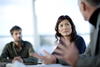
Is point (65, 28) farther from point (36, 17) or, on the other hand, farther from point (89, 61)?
point (36, 17)

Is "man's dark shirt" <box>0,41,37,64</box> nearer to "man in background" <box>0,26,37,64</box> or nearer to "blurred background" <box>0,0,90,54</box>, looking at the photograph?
"man in background" <box>0,26,37,64</box>

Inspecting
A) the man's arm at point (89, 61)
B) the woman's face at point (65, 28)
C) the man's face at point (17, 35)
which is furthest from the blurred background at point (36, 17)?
the man's arm at point (89, 61)

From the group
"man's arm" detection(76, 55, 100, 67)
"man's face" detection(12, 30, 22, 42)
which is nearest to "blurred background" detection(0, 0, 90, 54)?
"man's face" detection(12, 30, 22, 42)

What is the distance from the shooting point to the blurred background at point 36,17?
559 centimetres

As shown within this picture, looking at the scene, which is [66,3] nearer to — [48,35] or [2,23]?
[48,35]

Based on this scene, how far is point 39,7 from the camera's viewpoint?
226 inches

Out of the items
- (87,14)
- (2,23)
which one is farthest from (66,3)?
(87,14)

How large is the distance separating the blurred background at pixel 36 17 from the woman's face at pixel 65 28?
8.32 ft

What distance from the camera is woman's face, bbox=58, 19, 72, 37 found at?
295cm

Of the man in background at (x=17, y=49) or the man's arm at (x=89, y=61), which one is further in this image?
the man in background at (x=17, y=49)

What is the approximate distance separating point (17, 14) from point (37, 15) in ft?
1.49

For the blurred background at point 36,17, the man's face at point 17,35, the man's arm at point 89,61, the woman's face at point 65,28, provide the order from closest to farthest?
the man's arm at point 89,61
the woman's face at point 65,28
the man's face at point 17,35
the blurred background at point 36,17

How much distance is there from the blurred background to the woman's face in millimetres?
2535

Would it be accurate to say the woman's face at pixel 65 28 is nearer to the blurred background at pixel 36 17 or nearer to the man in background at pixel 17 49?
the man in background at pixel 17 49
